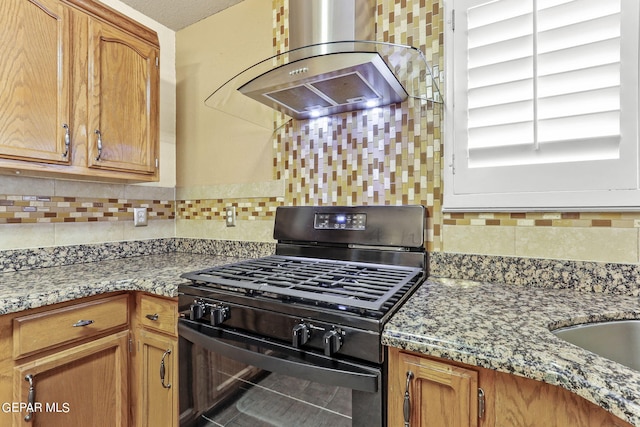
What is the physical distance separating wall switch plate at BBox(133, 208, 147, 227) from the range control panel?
117 cm

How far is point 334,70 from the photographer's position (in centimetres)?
106

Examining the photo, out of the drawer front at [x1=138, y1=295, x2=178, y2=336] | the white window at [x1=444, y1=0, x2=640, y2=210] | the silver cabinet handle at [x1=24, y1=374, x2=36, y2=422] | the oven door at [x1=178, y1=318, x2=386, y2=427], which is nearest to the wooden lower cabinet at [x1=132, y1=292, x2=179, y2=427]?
the drawer front at [x1=138, y1=295, x2=178, y2=336]

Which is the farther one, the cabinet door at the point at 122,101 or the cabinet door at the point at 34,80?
the cabinet door at the point at 122,101

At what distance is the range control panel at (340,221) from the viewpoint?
1411mm

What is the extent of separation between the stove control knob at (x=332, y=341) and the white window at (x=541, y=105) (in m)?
0.76

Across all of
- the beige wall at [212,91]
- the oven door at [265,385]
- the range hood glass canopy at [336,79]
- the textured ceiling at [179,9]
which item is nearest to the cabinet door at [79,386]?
the oven door at [265,385]

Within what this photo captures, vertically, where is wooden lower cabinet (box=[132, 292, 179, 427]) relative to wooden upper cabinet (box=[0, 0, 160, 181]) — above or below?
below

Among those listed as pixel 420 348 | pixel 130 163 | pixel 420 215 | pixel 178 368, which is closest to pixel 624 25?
pixel 420 215

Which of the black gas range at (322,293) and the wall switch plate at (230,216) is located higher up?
the wall switch plate at (230,216)

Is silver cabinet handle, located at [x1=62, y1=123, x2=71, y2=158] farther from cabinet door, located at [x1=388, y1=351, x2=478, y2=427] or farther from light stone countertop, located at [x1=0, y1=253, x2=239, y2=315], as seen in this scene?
cabinet door, located at [x1=388, y1=351, x2=478, y2=427]

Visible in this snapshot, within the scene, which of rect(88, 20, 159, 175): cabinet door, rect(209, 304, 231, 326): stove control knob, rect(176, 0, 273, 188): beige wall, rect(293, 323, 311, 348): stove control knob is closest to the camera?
rect(293, 323, 311, 348): stove control knob

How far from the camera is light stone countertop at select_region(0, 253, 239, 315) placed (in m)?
1.04

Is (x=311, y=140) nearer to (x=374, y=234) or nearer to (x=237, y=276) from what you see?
(x=374, y=234)

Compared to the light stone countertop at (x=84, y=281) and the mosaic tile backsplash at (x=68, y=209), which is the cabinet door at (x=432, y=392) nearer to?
the light stone countertop at (x=84, y=281)
